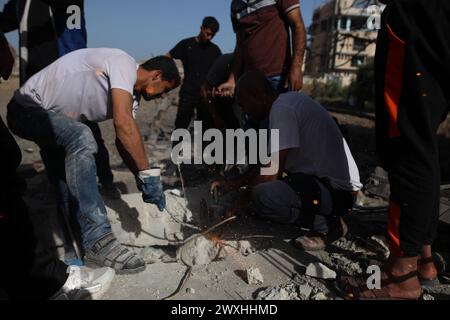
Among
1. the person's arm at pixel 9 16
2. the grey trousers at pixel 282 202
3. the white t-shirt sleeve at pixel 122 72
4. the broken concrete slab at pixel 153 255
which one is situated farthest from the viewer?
the person's arm at pixel 9 16

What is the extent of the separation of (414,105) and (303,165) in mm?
994

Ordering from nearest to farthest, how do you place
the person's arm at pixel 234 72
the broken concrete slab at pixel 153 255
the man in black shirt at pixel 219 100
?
the broken concrete slab at pixel 153 255 → the person's arm at pixel 234 72 → the man in black shirt at pixel 219 100

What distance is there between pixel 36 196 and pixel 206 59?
3211mm

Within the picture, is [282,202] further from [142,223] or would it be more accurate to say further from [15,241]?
[15,241]

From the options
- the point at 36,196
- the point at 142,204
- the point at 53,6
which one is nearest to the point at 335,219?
the point at 142,204

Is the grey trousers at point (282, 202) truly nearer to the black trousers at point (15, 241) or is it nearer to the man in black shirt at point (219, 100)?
the black trousers at point (15, 241)

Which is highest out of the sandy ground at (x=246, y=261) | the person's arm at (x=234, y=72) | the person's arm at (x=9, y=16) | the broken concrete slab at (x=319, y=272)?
the person's arm at (x=9, y=16)

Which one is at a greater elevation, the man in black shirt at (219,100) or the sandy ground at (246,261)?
the man in black shirt at (219,100)

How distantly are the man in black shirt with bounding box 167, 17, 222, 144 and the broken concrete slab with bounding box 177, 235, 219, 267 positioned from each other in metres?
2.67

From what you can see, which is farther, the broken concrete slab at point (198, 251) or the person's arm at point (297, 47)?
the person's arm at point (297, 47)

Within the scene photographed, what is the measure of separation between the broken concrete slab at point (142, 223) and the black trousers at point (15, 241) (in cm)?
101

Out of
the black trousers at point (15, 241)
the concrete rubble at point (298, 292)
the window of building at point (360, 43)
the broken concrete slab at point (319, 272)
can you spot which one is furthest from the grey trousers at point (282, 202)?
the window of building at point (360, 43)

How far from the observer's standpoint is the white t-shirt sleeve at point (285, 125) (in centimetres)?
236

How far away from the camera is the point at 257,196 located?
250 centimetres
